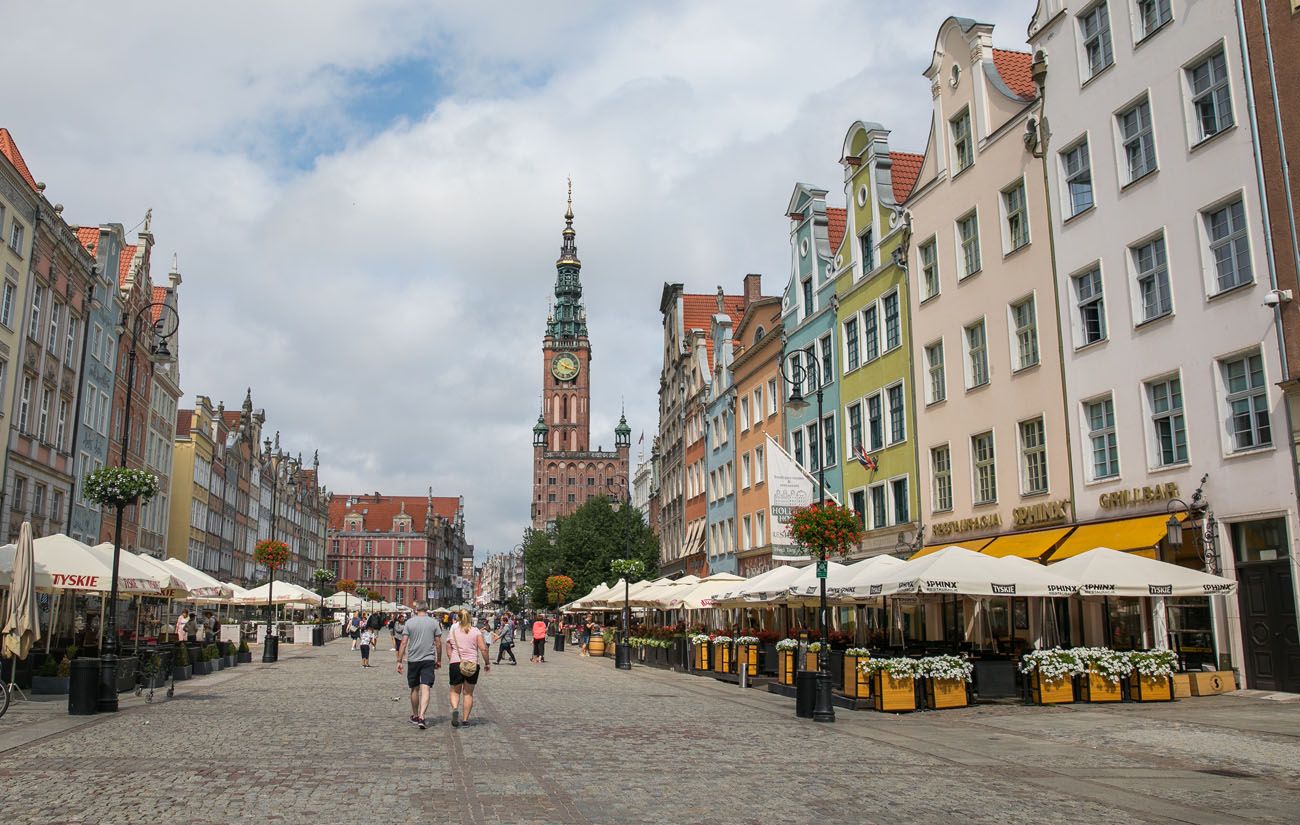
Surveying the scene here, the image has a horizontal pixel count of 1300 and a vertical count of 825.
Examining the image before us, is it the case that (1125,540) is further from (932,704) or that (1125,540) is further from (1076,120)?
(1076,120)

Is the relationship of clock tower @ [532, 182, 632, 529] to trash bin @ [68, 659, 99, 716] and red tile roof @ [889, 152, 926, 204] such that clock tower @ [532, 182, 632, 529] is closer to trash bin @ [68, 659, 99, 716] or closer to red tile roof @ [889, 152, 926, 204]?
red tile roof @ [889, 152, 926, 204]

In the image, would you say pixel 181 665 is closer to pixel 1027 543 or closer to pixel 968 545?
pixel 968 545

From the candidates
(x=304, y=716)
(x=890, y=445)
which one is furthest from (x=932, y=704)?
(x=890, y=445)

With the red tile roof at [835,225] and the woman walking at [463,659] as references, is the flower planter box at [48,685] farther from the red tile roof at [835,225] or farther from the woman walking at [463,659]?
the red tile roof at [835,225]

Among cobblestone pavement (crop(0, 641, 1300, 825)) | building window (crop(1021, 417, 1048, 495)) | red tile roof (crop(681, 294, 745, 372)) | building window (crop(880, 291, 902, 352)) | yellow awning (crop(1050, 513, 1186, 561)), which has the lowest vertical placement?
cobblestone pavement (crop(0, 641, 1300, 825))

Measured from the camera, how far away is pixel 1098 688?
18750 millimetres

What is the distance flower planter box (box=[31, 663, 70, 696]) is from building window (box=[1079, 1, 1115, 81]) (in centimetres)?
2446

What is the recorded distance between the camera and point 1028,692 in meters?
18.9

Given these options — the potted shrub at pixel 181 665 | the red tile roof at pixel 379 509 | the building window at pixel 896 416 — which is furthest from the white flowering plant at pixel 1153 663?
the red tile roof at pixel 379 509

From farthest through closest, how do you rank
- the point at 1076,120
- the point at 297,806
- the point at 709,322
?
the point at 709,322, the point at 1076,120, the point at 297,806

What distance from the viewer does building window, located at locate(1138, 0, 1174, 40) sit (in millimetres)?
21656

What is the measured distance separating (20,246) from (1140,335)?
3101 centimetres

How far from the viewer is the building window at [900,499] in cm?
3205

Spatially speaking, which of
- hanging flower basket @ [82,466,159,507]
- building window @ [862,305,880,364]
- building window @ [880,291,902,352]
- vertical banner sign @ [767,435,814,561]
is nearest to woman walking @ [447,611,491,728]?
hanging flower basket @ [82,466,159,507]
